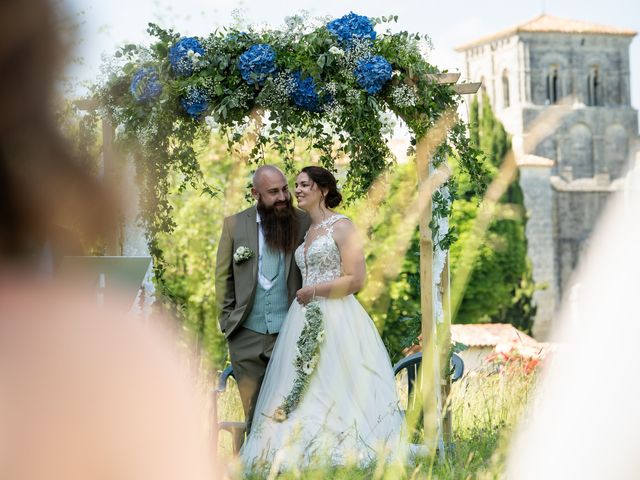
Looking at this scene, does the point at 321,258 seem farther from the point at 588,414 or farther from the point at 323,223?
the point at 588,414

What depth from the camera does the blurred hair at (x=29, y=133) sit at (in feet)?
2.00

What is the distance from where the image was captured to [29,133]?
61 centimetres

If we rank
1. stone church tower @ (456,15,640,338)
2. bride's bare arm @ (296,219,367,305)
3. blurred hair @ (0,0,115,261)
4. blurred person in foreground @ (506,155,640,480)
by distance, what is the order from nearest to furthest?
1. blurred hair @ (0,0,115,261)
2. blurred person in foreground @ (506,155,640,480)
3. bride's bare arm @ (296,219,367,305)
4. stone church tower @ (456,15,640,338)

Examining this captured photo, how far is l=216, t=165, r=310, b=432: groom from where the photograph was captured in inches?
219

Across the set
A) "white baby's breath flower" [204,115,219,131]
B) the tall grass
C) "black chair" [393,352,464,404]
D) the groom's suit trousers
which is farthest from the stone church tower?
the groom's suit trousers

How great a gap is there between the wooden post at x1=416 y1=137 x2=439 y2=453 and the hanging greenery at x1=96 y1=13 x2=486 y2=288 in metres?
0.10

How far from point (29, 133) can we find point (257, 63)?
4.83m

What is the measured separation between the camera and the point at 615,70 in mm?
67688

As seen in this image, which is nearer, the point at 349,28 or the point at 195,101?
the point at 349,28

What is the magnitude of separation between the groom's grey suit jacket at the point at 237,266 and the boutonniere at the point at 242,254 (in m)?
0.03

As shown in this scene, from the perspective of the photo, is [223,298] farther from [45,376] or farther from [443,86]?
[45,376]

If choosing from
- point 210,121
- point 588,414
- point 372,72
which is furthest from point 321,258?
point 588,414

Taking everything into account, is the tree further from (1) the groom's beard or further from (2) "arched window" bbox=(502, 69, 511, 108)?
(1) the groom's beard

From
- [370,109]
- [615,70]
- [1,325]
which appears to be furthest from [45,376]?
[615,70]
